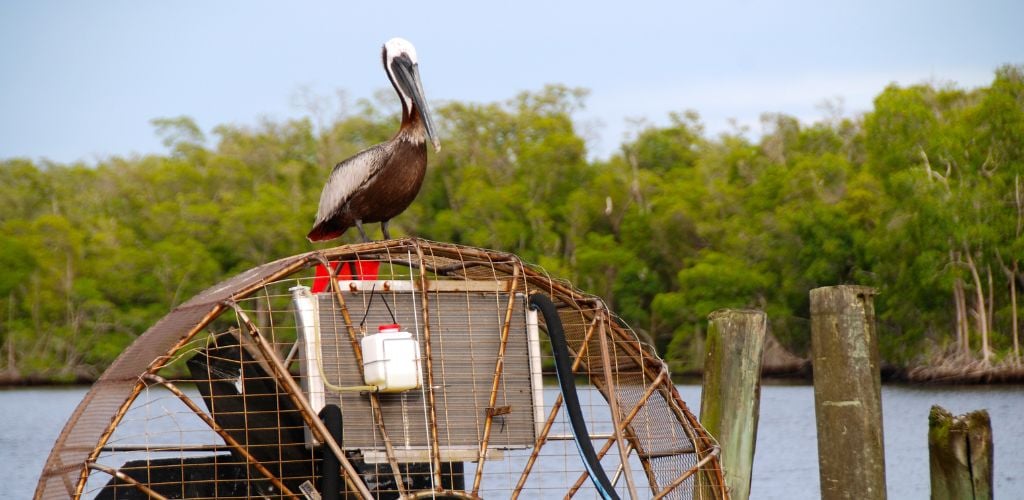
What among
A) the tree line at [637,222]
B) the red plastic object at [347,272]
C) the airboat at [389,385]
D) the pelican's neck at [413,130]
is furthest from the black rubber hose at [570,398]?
the tree line at [637,222]

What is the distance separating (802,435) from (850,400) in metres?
19.9

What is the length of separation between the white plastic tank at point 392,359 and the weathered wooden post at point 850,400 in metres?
2.82

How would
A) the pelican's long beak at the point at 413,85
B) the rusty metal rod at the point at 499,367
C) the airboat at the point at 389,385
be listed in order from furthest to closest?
the pelican's long beak at the point at 413,85 → the rusty metal rod at the point at 499,367 → the airboat at the point at 389,385

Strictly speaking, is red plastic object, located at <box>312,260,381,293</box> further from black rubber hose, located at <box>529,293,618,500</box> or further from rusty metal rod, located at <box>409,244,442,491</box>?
black rubber hose, located at <box>529,293,618,500</box>

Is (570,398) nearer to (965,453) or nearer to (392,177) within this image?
(392,177)

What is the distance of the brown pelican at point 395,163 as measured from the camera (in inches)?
380

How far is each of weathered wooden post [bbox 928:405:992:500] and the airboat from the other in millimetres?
1752

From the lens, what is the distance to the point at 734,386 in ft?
32.0

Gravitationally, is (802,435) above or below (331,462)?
below

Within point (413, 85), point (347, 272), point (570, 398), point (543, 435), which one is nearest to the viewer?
point (570, 398)

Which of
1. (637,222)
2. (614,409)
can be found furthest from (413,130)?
(637,222)

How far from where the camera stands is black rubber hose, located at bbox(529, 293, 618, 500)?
26.7 ft

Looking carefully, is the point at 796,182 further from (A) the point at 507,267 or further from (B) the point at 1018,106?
(A) the point at 507,267

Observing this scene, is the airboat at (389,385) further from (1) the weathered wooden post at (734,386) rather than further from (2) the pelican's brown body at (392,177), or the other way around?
(2) the pelican's brown body at (392,177)
